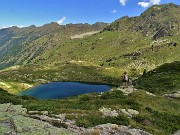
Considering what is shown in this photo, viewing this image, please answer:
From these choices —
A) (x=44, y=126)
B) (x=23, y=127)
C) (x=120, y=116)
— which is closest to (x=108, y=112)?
(x=120, y=116)

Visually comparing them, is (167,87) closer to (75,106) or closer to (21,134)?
(75,106)

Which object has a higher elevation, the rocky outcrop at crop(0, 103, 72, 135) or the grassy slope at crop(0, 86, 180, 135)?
the rocky outcrop at crop(0, 103, 72, 135)

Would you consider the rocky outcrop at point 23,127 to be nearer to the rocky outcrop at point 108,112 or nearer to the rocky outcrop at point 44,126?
the rocky outcrop at point 44,126

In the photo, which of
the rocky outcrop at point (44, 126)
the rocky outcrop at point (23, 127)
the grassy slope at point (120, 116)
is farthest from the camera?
the grassy slope at point (120, 116)

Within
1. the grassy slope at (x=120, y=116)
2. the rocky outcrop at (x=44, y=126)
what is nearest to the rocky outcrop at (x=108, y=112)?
the grassy slope at (x=120, y=116)

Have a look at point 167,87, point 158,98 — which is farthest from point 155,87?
point 158,98

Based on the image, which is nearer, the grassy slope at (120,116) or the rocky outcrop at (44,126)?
the rocky outcrop at (44,126)

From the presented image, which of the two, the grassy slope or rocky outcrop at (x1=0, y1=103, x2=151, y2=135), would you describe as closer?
rocky outcrop at (x1=0, y1=103, x2=151, y2=135)

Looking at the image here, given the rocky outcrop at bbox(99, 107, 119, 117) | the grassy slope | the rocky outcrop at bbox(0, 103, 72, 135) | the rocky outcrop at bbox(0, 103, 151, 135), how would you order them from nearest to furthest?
the rocky outcrop at bbox(0, 103, 72, 135)
the rocky outcrop at bbox(0, 103, 151, 135)
the grassy slope
the rocky outcrop at bbox(99, 107, 119, 117)

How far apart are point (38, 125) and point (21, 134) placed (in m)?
2.52

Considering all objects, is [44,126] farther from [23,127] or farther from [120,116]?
[120,116]

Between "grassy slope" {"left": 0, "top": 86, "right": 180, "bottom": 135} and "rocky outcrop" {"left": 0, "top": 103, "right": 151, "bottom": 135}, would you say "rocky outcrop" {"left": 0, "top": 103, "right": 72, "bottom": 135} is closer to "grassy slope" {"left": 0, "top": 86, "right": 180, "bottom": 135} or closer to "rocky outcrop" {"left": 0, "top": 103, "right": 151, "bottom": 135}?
"rocky outcrop" {"left": 0, "top": 103, "right": 151, "bottom": 135}

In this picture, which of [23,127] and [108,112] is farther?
[108,112]

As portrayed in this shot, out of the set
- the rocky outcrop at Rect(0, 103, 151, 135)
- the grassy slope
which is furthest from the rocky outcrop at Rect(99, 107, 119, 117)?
the rocky outcrop at Rect(0, 103, 151, 135)
